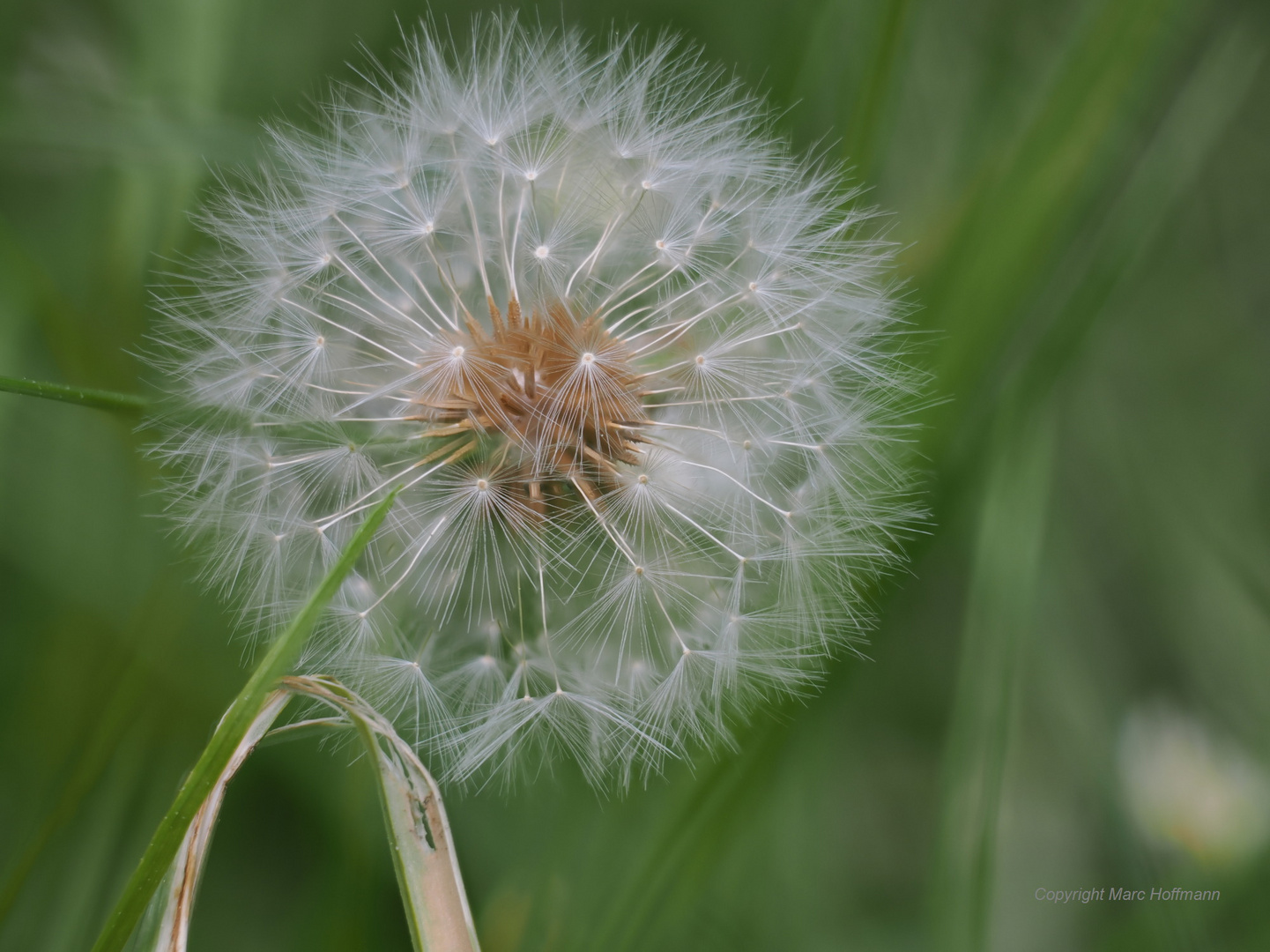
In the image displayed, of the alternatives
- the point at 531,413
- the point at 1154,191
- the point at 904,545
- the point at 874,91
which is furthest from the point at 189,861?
the point at 1154,191

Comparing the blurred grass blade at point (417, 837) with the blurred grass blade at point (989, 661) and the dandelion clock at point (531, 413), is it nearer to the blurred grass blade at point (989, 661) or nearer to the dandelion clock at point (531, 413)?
the dandelion clock at point (531, 413)

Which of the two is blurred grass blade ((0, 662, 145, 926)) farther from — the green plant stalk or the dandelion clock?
the green plant stalk

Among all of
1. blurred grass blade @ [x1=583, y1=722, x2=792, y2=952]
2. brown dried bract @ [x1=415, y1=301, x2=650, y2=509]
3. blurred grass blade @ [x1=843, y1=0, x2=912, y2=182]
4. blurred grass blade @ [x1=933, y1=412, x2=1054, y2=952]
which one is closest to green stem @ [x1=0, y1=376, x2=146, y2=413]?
brown dried bract @ [x1=415, y1=301, x2=650, y2=509]

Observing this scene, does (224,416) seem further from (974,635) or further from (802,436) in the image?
(974,635)

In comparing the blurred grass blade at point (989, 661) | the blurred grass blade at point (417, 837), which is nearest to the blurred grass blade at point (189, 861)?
the blurred grass blade at point (417, 837)

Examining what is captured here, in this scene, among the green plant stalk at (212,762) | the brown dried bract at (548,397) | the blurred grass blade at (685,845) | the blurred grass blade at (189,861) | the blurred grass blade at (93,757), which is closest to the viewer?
the green plant stalk at (212,762)

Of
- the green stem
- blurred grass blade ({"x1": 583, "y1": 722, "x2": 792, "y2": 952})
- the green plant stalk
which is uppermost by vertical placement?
the green stem
